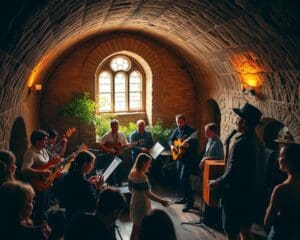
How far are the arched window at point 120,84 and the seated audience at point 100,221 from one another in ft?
25.3

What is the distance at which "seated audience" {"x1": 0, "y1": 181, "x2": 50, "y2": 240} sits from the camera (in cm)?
293

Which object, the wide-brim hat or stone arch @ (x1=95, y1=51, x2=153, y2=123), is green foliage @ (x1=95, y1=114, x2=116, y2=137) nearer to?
stone arch @ (x1=95, y1=51, x2=153, y2=123)

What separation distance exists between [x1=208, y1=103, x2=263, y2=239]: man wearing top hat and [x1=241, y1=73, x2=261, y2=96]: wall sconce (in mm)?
2563

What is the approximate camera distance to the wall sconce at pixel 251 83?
24.0 ft

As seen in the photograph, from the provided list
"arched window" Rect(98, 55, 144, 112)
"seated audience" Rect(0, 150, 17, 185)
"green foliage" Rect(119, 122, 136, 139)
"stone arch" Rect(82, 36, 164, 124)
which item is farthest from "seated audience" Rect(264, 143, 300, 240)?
"arched window" Rect(98, 55, 144, 112)

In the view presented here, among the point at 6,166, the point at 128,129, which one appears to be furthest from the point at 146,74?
the point at 6,166

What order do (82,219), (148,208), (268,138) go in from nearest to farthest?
(82,219), (148,208), (268,138)

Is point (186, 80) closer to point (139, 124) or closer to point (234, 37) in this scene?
point (139, 124)

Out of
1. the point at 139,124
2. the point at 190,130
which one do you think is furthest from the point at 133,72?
the point at 190,130

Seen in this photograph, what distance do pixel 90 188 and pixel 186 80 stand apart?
7105 mm

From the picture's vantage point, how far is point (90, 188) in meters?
4.47

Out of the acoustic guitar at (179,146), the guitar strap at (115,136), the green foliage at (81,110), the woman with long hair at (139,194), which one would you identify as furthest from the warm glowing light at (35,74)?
the woman with long hair at (139,194)

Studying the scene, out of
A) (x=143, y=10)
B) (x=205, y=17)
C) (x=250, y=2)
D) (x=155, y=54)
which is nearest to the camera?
(x=250, y=2)

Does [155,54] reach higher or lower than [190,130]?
higher
